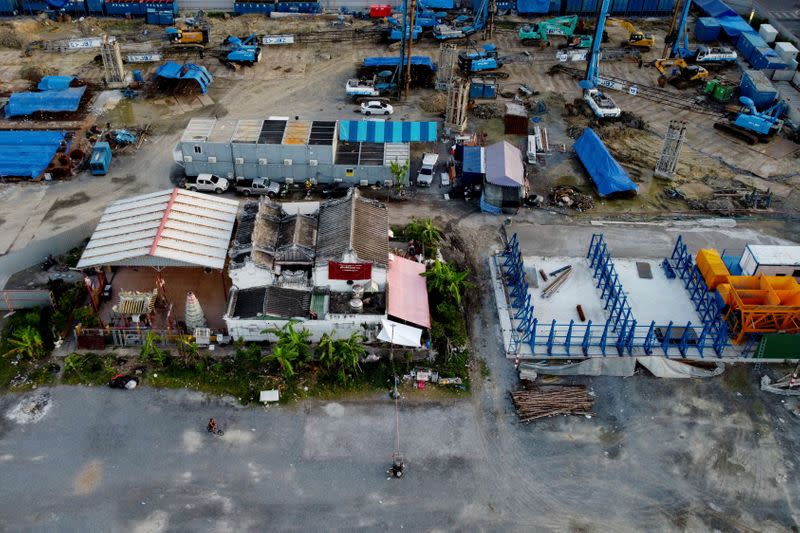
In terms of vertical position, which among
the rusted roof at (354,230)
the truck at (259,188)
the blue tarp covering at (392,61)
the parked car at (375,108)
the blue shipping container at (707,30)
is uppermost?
the blue shipping container at (707,30)

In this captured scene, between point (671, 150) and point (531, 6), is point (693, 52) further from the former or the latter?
point (671, 150)

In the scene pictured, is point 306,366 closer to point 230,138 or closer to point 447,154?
point 230,138

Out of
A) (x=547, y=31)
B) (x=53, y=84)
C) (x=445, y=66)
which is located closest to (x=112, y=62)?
(x=53, y=84)

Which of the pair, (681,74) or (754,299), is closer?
(754,299)

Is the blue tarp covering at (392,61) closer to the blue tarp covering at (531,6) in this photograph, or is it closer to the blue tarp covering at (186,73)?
the blue tarp covering at (186,73)

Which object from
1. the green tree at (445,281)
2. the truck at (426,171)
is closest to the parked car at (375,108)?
the truck at (426,171)

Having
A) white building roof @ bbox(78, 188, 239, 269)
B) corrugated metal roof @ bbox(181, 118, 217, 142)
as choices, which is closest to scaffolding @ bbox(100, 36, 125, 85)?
corrugated metal roof @ bbox(181, 118, 217, 142)
